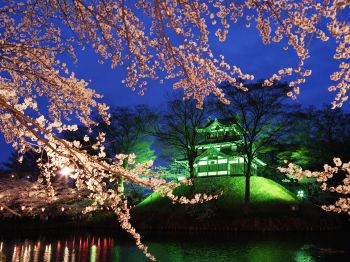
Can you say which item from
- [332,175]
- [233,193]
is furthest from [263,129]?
[332,175]

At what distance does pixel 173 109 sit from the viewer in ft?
105

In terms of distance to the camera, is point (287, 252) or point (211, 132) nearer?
point (287, 252)

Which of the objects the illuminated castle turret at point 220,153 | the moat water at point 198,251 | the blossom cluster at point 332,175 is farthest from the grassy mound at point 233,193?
the blossom cluster at point 332,175

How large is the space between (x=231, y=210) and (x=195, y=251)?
13.6 meters

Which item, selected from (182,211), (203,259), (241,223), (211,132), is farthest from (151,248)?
(211,132)

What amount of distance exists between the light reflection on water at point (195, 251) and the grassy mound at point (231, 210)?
5.21m

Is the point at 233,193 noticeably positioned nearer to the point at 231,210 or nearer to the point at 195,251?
the point at 231,210

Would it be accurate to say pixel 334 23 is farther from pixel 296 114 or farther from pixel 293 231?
pixel 296 114

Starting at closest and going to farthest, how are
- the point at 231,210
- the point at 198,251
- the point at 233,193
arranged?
the point at 198,251 < the point at 231,210 < the point at 233,193

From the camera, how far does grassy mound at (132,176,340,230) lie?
24.3m

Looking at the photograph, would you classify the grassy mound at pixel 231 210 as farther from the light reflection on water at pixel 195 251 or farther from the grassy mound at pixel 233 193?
the light reflection on water at pixel 195 251

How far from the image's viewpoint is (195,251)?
50.2 ft

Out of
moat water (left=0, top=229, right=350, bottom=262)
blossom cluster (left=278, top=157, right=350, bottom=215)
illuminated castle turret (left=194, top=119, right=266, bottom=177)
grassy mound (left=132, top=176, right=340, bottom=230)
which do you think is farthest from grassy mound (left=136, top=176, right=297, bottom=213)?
blossom cluster (left=278, top=157, right=350, bottom=215)

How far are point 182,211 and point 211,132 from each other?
45.2 ft
